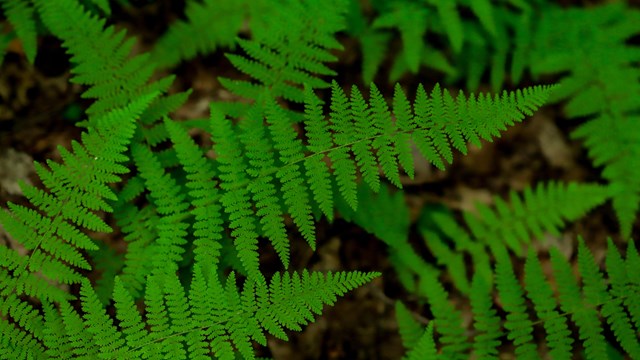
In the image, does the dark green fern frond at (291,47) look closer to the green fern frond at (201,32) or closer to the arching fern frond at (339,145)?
the arching fern frond at (339,145)

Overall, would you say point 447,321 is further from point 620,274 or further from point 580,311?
point 620,274

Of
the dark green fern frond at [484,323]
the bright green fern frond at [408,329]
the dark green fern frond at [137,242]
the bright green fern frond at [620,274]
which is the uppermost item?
the dark green fern frond at [137,242]

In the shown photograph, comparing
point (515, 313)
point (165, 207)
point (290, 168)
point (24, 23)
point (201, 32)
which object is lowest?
point (515, 313)

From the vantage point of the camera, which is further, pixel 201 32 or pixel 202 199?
pixel 201 32

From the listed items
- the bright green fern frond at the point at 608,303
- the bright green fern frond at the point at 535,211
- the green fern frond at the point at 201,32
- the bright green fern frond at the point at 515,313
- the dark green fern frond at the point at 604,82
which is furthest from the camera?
the dark green fern frond at the point at 604,82

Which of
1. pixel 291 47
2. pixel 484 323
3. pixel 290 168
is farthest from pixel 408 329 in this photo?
pixel 291 47

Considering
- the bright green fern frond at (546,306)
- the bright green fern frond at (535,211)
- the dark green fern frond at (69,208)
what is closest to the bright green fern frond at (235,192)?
the dark green fern frond at (69,208)

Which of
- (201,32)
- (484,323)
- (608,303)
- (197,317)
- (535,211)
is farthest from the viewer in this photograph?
(535,211)

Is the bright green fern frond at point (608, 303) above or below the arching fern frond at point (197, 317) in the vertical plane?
below
